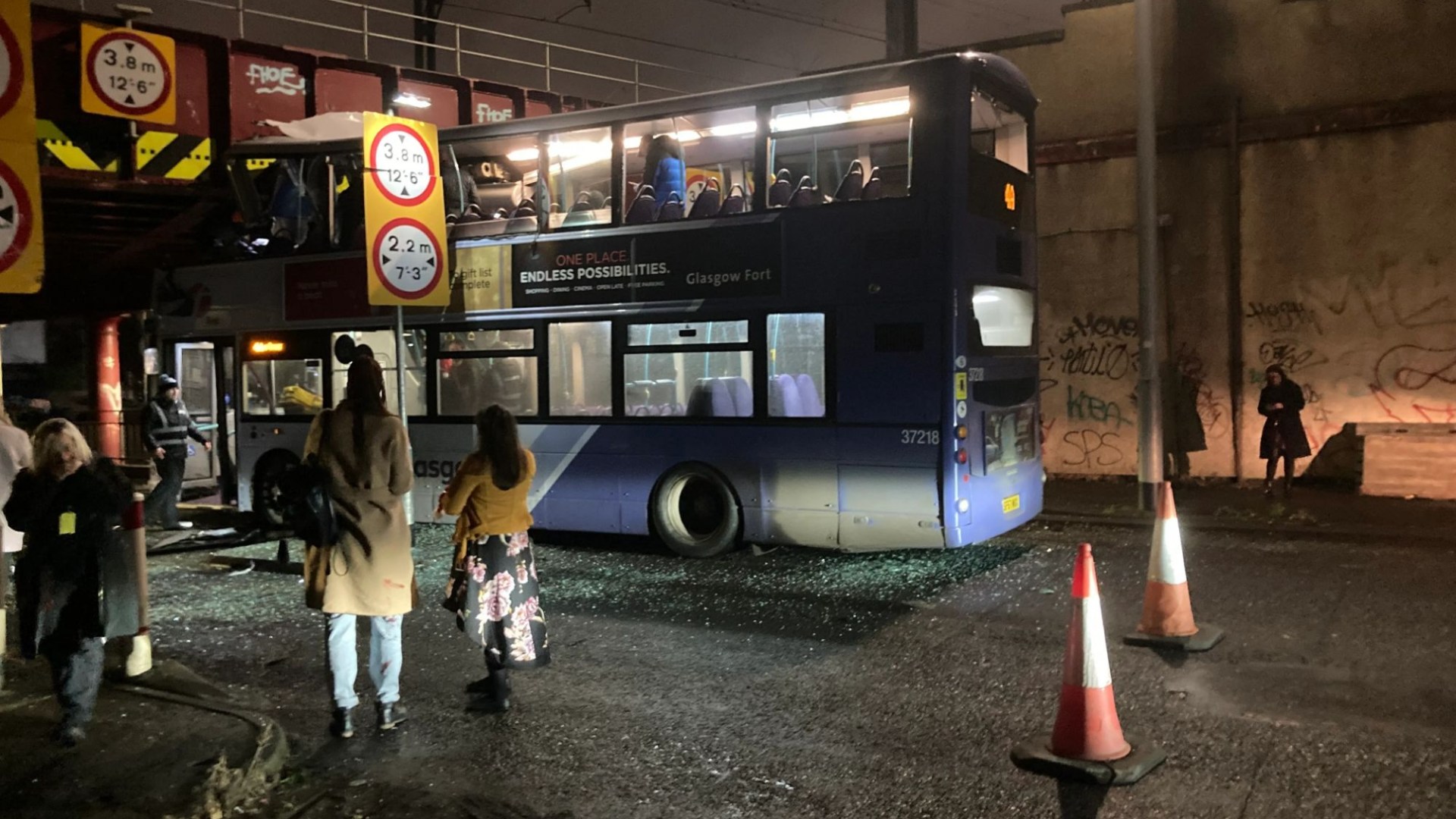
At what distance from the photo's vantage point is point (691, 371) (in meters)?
10.1

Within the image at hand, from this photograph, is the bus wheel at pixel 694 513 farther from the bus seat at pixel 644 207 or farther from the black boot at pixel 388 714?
the black boot at pixel 388 714

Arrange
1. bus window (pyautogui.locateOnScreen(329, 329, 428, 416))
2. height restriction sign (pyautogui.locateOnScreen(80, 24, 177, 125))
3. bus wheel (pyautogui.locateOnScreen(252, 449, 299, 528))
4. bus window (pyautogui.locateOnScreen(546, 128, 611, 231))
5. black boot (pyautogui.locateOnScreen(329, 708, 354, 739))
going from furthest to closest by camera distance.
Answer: bus wheel (pyautogui.locateOnScreen(252, 449, 299, 528)) < height restriction sign (pyautogui.locateOnScreen(80, 24, 177, 125)) < bus window (pyautogui.locateOnScreen(329, 329, 428, 416)) < bus window (pyautogui.locateOnScreen(546, 128, 611, 231)) < black boot (pyautogui.locateOnScreen(329, 708, 354, 739))

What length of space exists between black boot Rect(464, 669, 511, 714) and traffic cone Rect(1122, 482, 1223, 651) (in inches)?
147

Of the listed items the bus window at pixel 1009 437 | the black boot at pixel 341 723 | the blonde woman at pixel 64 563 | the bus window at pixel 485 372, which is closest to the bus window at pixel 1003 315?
the bus window at pixel 1009 437

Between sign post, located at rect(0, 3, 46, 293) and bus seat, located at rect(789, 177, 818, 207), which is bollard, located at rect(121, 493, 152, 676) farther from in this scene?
bus seat, located at rect(789, 177, 818, 207)

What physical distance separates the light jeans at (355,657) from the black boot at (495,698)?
0.48m

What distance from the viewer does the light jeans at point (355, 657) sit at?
541 centimetres

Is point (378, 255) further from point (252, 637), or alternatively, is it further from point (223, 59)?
point (223, 59)

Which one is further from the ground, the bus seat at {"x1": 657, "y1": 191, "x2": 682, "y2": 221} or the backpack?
Answer: the bus seat at {"x1": 657, "y1": 191, "x2": 682, "y2": 221}

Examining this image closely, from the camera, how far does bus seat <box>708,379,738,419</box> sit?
9.87 metres

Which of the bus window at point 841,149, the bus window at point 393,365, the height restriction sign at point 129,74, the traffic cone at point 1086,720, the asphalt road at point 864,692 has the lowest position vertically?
the asphalt road at point 864,692

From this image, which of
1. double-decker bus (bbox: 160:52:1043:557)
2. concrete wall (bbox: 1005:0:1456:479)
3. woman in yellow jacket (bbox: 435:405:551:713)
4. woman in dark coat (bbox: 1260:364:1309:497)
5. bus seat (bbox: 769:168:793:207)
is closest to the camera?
woman in yellow jacket (bbox: 435:405:551:713)

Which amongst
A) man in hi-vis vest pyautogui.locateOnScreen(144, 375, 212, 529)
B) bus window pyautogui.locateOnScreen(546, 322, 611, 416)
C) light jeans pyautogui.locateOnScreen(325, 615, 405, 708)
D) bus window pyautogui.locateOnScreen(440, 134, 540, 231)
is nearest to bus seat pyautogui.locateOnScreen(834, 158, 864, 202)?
bus window pyautogui.locateOnScreen(546, 322, 611, 416)

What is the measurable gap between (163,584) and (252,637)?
2.53 meters
